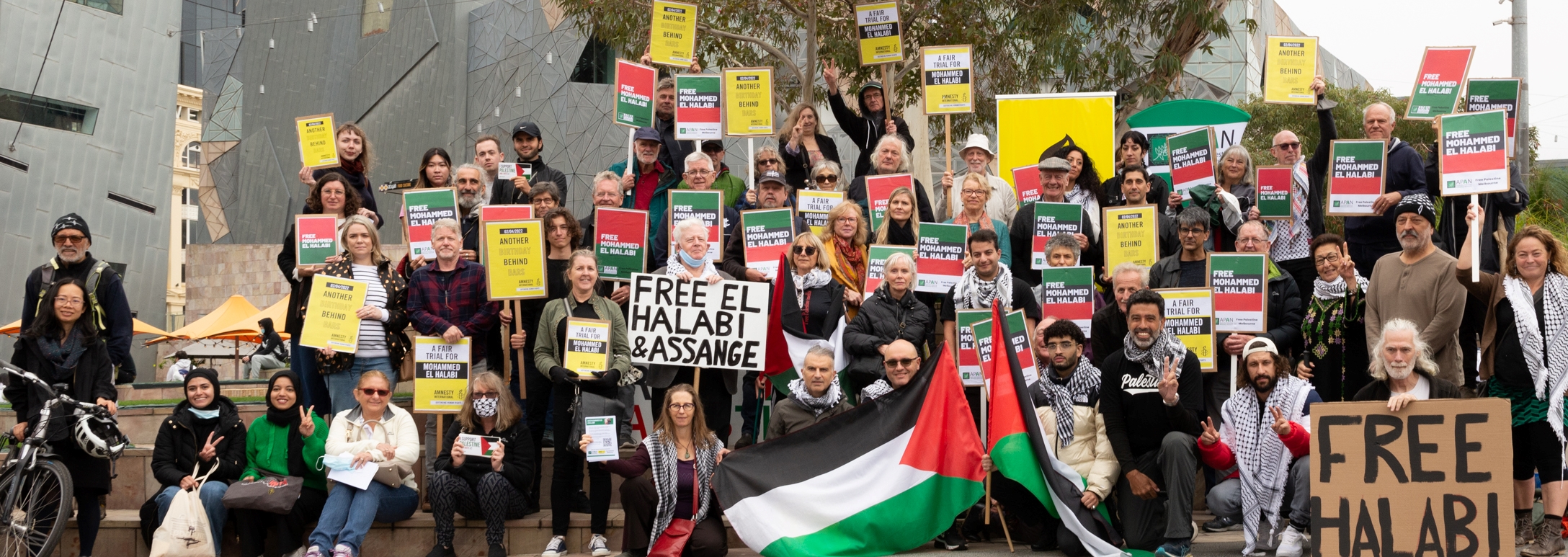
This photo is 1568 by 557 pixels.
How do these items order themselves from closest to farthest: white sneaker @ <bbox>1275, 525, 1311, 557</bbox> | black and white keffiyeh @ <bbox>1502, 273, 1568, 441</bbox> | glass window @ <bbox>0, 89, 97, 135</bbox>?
black and white keffiyeh @ <bbox>1502, 273, 1568, 441</bbox>, white sneaker @ <bbox>1275, 525, 1311, 557</bbox>, glass window @ <bbox>0, 89, 97, 135</bbox>

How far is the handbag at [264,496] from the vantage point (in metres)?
8.38

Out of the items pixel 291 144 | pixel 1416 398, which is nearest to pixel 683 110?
pixel 1416 398

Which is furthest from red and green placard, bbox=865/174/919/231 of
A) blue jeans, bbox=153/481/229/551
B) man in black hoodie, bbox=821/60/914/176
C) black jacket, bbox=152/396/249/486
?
→ blue jeans, bbox=153/481/229/551

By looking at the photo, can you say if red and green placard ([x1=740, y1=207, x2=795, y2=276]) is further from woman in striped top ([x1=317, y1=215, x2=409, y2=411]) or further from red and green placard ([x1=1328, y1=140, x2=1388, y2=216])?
red and green placard ([x1=1328, y1=140, x2=1388, y2=216])

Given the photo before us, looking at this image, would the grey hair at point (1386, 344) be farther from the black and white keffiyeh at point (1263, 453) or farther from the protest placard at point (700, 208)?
the protest placard at point (700, 208)

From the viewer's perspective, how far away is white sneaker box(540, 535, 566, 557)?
8.32m

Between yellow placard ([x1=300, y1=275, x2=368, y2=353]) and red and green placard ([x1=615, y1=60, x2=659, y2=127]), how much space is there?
3220 mm

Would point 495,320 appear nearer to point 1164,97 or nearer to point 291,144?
point 1164,97

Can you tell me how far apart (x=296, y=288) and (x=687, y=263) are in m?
2.87

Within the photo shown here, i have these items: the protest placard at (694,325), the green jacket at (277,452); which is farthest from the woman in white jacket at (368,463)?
the protest placard at (694,325)

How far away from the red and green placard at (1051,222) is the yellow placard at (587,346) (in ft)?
10.7

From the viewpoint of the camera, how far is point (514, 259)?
9289 millimetres

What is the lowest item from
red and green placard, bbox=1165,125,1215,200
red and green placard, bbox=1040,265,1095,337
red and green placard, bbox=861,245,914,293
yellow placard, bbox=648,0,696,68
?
red and green placard, bbox=1040,265,1095,337

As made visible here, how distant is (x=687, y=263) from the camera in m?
9.30
